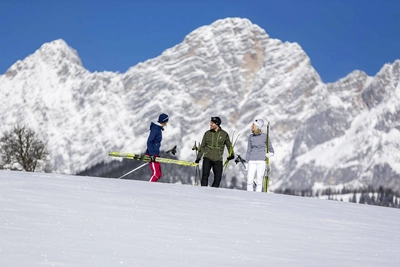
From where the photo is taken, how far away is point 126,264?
21.9ft

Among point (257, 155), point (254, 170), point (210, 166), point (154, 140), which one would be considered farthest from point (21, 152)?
point (257, 155)

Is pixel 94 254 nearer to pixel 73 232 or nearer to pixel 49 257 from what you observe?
pixel 49 257

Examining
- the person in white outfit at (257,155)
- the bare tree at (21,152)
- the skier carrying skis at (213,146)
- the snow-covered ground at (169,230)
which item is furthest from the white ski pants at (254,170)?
the bare tree at (21,152)

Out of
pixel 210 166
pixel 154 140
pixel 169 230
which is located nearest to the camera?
pixel 169 230

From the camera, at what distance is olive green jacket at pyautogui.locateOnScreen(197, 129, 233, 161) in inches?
747

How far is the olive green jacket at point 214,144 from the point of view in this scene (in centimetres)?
1897

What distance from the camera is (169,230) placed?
8773 millimetres

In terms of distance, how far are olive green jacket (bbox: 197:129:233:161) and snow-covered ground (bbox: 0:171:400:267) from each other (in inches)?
208

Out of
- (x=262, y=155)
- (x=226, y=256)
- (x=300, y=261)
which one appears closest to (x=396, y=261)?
(x=300, y=261)

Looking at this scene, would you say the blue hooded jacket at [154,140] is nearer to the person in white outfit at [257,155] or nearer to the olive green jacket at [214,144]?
the olive green jacket at [214,144]

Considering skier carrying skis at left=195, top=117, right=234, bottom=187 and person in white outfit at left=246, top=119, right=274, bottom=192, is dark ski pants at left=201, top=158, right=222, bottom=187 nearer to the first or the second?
skier carrying skis at left=195, top=117, right=234, bottom=187

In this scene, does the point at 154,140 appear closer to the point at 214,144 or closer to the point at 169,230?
the point at 214,144

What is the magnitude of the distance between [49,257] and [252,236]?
3.16 metres

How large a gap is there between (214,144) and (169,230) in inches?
406
